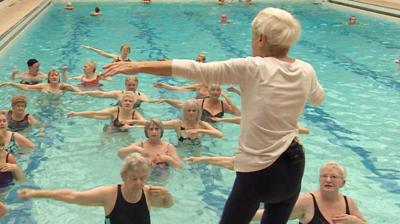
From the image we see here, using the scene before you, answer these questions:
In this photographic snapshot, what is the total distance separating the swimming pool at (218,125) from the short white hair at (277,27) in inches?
107

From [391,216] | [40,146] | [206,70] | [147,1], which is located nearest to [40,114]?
[40,146]

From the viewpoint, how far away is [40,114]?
7516 mm

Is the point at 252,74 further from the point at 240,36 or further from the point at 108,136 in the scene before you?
the point at 240,36

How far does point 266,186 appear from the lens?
2.29m

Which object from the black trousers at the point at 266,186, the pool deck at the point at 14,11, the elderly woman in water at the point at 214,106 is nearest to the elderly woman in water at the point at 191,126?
the elderly woman in water at the point at 214,106

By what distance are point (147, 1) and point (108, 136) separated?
53.8ft

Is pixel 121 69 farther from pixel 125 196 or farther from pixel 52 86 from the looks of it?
pixel 52 86

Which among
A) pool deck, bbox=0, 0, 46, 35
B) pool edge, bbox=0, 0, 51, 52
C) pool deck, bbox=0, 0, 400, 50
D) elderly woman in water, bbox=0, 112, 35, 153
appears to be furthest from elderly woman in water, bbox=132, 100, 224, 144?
pool deck, bbox=0, 0, 46, 35

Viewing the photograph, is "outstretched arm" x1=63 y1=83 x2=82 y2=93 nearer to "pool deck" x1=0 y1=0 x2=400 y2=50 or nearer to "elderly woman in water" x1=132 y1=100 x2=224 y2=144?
"elderly woman in water" x1=132 y1=100 x2=224 y2=144

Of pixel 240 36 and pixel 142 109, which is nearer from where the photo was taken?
pixel 142 109

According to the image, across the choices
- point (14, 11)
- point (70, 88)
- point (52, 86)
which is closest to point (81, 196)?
point (70, 88)

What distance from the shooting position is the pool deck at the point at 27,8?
14211 mm

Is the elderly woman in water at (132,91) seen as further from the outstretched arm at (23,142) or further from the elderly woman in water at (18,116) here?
the outstretched arm at (23,142)

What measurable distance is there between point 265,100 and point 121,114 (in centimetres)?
465
